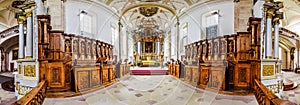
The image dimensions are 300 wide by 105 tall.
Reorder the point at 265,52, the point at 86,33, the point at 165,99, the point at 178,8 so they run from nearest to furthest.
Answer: the point at 265,52, the point at 165,99, the point at 86,33, the point at 178,8

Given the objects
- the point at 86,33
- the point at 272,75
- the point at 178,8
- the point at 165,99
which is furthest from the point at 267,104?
the point at 178,8

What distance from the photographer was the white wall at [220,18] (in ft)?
11.5

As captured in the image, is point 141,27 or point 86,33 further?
point 141,27

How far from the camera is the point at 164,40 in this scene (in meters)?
12.9

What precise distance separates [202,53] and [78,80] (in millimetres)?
3845

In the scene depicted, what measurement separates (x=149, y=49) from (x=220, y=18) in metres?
9.75

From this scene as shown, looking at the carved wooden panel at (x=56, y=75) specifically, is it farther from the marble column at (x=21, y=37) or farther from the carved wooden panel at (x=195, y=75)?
the carved wooden panel at (x=195, y=75)

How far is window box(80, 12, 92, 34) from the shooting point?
13.6 feet

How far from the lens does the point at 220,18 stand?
384 centimetres

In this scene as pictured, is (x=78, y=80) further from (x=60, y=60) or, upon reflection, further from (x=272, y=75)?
(x=272, y=75)

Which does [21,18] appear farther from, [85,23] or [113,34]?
[113,34]

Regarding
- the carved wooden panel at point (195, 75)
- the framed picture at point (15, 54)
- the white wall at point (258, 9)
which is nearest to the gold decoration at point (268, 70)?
the white wall at point (258, 9)

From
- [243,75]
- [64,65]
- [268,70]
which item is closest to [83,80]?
[64,65]

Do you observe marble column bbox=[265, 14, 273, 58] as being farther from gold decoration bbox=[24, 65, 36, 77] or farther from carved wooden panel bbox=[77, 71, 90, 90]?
gold decoration bbox=[24, 65, 36, 77]
